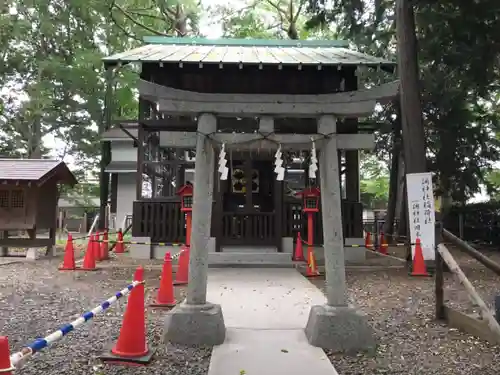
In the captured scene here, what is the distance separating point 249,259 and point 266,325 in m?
6.50

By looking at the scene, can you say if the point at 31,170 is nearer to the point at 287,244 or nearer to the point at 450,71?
the point at 287,244

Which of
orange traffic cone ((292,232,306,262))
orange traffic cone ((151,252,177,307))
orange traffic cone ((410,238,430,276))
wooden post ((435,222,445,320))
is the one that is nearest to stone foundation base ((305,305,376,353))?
wooden post ((435,222,445,320))

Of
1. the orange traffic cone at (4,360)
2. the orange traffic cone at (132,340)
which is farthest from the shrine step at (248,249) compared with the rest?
the orange traffic cone at (4,360)

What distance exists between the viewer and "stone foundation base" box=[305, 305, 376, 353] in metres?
5.25

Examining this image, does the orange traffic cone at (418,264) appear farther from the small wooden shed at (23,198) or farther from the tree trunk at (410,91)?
the small wooden shed at (23,198)

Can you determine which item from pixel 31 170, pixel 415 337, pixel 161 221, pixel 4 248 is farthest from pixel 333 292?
pixel 4 248

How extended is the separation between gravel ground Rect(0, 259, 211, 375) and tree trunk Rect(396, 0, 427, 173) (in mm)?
7017

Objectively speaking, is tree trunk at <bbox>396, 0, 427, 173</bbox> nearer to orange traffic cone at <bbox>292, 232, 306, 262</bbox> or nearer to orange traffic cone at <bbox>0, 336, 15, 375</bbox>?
orange traffic cone at <bbox>292, 232, 306, 262</bbox>

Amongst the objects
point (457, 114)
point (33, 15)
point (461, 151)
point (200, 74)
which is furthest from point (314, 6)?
point (33, 15)

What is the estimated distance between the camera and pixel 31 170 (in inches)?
552

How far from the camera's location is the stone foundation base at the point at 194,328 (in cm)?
531

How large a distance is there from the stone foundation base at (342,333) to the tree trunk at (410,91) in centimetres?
723

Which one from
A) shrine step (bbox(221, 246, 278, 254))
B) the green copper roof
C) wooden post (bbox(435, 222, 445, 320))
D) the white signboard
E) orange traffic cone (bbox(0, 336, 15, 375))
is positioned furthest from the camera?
shrine step (bbox(221, 246, 278, 254))

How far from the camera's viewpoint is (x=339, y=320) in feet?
17.5
